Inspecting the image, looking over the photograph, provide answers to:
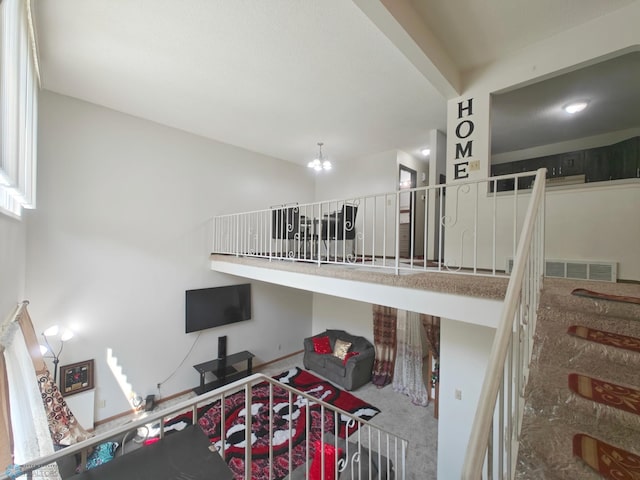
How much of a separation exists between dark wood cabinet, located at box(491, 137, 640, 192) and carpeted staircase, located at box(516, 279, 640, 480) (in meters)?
3.04

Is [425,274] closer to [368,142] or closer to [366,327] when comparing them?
[368,142]

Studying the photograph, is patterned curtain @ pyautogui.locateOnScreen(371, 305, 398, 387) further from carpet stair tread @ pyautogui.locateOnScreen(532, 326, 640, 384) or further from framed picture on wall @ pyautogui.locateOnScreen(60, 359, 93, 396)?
framed picture on wall @ pyautogui.locateOnScreen(60, 359, 93, 396)

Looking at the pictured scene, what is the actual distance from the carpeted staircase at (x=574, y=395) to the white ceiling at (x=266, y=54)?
2361 mm

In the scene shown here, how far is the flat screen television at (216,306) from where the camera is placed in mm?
4645

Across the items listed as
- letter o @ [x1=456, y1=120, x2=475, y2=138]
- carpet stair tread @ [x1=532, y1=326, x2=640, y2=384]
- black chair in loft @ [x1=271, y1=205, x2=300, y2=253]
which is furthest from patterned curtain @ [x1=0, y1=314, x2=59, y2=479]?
letter o @ [x1=456, y1=120, x2=475, y2=138]

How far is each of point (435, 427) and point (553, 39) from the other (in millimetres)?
4997

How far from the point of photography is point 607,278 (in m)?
2.27

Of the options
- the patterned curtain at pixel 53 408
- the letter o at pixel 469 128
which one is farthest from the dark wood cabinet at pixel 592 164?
the patterned curtain at pixel 53 408

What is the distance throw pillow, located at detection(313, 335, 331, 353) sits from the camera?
5.59m

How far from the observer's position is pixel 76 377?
140 inches

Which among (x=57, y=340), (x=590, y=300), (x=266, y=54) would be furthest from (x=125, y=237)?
(x=590, y=300)

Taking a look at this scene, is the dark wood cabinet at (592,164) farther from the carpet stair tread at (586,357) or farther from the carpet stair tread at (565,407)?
A: the carpet stair tread at (565,407)

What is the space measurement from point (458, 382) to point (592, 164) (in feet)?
12.9

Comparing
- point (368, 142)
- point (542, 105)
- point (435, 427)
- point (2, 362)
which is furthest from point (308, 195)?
point (2, 362)
